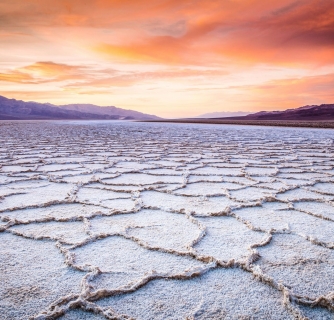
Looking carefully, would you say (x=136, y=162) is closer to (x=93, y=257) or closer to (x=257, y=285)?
(x=93, y=257)

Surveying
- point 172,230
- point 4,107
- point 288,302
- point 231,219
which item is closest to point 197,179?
point 231,219

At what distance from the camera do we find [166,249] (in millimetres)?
1096

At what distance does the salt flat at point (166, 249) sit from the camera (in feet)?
2.63

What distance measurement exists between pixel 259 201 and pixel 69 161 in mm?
2103

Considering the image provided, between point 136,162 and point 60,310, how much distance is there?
2.43 metres

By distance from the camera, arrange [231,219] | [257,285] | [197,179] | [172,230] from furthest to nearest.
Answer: [197,179]
[231,219]
[172,230]
[257,285]

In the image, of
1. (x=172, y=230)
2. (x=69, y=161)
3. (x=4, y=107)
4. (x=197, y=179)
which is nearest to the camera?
(x=172, y=230)

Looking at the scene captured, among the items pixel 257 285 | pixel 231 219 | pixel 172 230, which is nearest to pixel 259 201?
pixel 231 219

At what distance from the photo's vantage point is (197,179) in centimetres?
232

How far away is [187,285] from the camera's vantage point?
89 centimetres

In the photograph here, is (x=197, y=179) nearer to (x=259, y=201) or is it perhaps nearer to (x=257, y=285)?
(x=259, y=201)

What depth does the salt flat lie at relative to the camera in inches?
31.5

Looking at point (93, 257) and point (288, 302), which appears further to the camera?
point (93, 257)

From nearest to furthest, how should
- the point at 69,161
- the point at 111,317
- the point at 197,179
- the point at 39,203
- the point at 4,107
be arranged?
1. the point at 111,317
2. the point at 39,203
3. the point at 197,179
4. the point at 69,161
5. the point at 4,107
